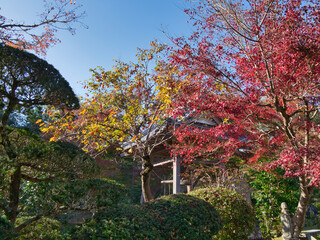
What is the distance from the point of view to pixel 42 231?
9.61 feet

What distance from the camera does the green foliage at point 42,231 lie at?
2827 mm

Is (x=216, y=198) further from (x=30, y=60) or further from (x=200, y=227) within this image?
(x=30, y=60)

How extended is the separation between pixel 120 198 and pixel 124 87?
12.8ft

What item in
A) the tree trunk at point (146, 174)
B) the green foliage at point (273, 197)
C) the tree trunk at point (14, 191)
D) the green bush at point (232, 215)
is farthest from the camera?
the green foliage at point (273, 197)

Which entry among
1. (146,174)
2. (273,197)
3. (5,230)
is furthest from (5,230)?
(273,197)

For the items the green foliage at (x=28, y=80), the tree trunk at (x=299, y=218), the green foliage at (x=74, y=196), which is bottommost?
the tree trunk at (x=299, y=218)

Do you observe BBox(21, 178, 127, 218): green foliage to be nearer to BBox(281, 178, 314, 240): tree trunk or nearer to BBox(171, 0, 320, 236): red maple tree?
BBox(171, 0, 320, 236): red maple tree

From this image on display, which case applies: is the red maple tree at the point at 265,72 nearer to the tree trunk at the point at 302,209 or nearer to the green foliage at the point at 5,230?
the tree trunk at the point at 302,209

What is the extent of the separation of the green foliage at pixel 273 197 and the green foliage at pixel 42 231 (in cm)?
565

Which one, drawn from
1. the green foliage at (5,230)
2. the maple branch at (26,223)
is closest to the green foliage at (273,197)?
the maple branch at (26,223)

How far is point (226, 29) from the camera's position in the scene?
14.1 feet

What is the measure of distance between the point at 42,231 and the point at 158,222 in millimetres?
1514

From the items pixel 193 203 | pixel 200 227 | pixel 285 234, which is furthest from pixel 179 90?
pixel 285 234

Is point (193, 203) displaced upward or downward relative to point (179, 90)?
downward
